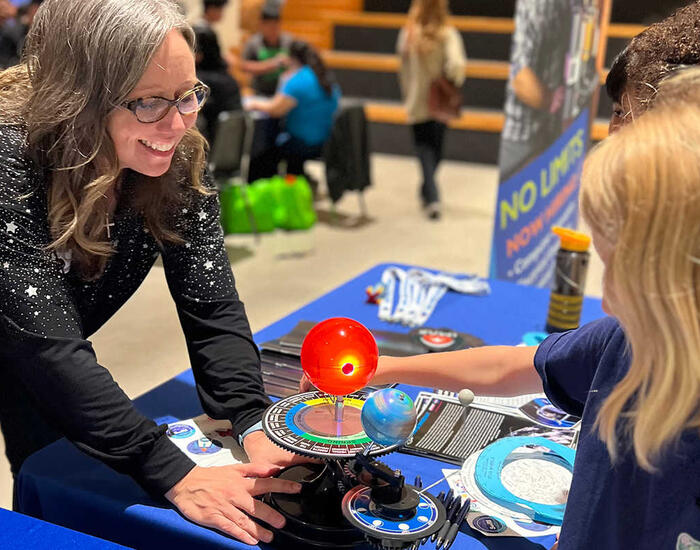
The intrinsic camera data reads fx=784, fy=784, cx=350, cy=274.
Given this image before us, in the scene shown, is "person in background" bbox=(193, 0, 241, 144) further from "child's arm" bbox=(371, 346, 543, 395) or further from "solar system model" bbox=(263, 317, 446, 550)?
"solar system model" bbox=(263, 317, 446, 550)

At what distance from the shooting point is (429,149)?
5656 mm

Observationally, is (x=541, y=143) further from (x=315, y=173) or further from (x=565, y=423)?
(x=315, y=173)

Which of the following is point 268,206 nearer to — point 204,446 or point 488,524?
point 204,446

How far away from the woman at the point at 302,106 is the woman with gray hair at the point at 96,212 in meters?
3.94

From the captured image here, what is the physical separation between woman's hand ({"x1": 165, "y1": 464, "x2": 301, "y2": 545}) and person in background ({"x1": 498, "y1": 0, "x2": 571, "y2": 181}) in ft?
6.81

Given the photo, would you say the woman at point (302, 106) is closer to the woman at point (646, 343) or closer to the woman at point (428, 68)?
the woman at point (428, 68)

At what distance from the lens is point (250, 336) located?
4.61 feet

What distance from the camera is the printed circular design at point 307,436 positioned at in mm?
970

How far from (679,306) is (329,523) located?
54 cm

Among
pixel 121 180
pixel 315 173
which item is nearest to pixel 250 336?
pixel 121 180

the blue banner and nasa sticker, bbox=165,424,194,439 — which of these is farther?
the blue banner

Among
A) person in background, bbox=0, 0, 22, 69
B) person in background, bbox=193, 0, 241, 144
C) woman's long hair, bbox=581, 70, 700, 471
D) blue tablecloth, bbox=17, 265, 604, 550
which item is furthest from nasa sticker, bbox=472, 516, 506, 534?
person in background, bbox=0, 0, 22, 69

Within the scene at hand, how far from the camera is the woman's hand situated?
105 cm

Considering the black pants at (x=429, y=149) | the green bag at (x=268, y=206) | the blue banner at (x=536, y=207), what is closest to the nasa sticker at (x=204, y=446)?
the blue banner at (x=536, y=207)
